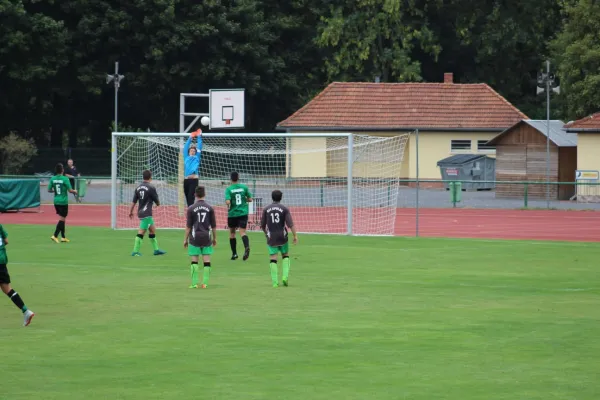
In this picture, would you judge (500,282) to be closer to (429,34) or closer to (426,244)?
(426,244)

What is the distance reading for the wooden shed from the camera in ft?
174

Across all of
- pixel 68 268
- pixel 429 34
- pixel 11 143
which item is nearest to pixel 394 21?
pixel 429 34

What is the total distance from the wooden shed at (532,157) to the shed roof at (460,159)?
4991mm

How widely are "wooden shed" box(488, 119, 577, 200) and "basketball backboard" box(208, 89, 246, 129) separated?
16.2 m

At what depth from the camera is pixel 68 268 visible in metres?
23.7

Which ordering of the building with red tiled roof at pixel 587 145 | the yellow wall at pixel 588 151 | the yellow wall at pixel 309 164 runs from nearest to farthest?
the building with red tiled roof at pixel 587 145 → the yellow wall at pixel 588 151 → the yellow wall at pixel 309 164

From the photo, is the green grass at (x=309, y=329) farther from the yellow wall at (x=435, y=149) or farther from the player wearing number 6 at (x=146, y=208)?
the yellow wall at (x=435, y=149)

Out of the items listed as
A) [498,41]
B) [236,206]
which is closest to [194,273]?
[236,206]

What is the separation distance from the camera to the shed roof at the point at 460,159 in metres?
61.2

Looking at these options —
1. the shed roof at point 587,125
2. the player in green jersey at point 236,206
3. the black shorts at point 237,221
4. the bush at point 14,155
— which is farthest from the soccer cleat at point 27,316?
the bush at point 14,155

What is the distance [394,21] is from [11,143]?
2551cm

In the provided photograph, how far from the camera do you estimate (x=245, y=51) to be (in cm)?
7425

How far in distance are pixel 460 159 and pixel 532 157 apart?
750cm

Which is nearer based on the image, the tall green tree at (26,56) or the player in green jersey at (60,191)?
the player in green jersey at (60,191)
